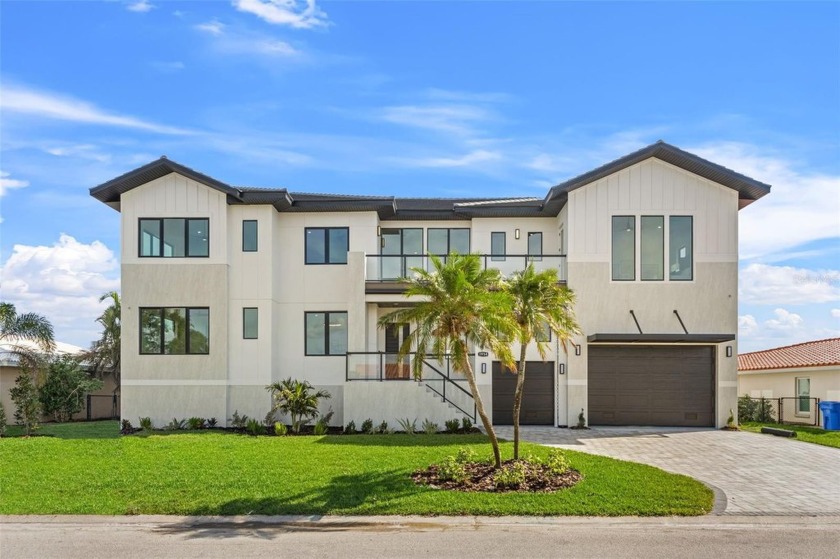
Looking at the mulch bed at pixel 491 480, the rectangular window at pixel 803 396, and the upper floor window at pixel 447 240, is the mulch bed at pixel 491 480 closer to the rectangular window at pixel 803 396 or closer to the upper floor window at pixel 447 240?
the upper floor window at pixel 447 240

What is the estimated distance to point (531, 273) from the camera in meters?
12.8

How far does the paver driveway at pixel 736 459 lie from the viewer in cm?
1114

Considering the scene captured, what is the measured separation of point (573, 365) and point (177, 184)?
543 inches

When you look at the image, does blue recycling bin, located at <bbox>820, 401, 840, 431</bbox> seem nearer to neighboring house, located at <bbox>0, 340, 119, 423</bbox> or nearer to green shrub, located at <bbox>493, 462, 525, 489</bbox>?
green shrub, located at <bbox>493, 462, 525, 489</bbox>

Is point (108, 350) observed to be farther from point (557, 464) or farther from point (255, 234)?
point (557, 464)

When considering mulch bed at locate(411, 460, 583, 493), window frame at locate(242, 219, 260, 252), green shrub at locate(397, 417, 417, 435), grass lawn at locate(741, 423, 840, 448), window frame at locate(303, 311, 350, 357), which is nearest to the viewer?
mulch bed at locate(411, 460, 583, 493)

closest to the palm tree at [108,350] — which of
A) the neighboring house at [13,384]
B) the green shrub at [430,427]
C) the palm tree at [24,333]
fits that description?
the neighboring house at [13,384]

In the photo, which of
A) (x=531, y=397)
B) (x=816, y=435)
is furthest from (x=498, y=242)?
(x=816, y=435)

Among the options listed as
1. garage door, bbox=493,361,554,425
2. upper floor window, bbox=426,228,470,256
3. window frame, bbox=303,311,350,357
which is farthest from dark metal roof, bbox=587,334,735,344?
window frame, bbox=303,311,350,357

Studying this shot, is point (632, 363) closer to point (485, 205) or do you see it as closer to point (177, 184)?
point (485, 205)

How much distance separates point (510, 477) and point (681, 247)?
12.0 metres

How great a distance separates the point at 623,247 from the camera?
810 inches

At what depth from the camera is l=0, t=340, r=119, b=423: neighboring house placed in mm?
23953

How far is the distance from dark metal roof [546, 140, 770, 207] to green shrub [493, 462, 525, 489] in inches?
421
